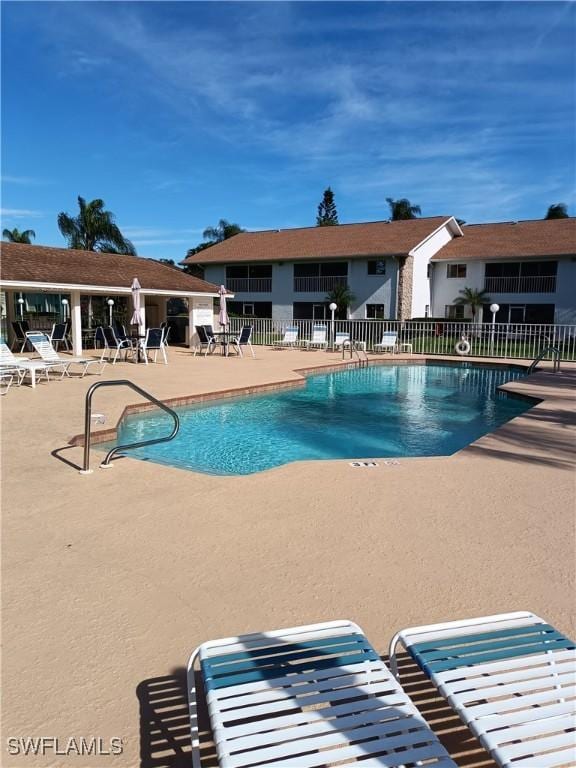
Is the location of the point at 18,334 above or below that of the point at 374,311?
below

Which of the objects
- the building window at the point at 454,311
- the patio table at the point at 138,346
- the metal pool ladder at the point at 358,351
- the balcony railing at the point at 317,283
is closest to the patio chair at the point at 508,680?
the patio table at the point at 138,346

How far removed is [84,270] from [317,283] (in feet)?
52.1

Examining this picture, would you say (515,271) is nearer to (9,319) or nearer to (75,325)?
(75,325)

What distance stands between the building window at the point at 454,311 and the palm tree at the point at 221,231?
24955 mm

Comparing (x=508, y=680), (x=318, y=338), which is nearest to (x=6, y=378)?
(x=508, y=680)

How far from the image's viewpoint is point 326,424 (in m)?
9.99

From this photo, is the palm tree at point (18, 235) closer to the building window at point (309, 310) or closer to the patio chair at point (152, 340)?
the building window at point (309, 310)

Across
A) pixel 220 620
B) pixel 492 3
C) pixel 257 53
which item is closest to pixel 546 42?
pixel 492 3

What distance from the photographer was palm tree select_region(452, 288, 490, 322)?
29078 mm

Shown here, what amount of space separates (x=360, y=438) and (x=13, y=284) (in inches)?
439

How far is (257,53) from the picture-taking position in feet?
47.0

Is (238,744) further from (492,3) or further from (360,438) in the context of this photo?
(492,3)

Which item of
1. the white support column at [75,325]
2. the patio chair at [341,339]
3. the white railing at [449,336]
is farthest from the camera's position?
the patio chair at [341,339]

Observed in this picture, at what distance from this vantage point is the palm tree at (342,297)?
30.1 meters
